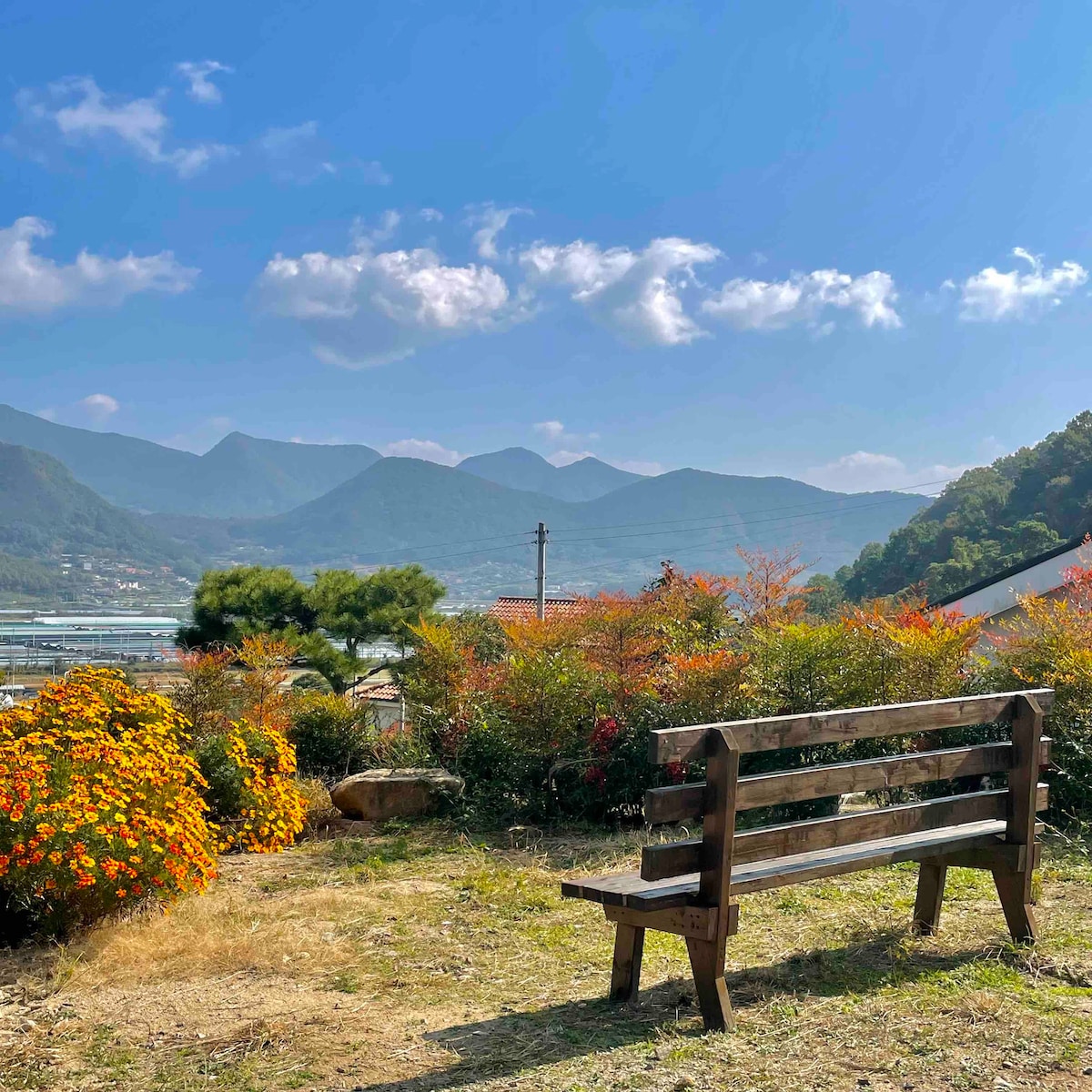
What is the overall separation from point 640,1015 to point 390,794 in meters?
5.09

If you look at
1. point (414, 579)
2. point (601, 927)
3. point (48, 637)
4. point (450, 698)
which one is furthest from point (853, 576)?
point (601, 927)

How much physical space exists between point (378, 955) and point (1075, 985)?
122 inches

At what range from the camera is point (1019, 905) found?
4.73 metres

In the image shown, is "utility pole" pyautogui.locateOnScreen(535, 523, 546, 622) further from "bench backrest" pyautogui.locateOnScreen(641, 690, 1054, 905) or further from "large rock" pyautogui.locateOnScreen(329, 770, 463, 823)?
"bench backrest" pyautogui.locateOnScreen(641, 690, 1054, 905)

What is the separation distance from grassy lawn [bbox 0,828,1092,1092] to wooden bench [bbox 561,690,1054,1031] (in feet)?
1.01

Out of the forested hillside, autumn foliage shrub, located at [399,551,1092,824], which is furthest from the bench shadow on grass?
the forested hillside

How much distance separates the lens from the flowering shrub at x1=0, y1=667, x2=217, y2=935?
4.96 metres

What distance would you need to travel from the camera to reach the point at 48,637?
55062mm

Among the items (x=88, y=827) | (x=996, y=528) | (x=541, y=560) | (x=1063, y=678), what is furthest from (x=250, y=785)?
(x=996, y=528)

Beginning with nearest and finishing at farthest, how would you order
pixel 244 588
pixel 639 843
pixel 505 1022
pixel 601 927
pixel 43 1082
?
pixel 43 1082 → pixel 505 1022 → pixel 601 927 → pixel 639 843 → pixel 244 588

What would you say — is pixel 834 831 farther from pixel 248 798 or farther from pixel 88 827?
pixel 248 798

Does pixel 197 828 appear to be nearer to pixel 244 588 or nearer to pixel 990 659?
pixel 990 659

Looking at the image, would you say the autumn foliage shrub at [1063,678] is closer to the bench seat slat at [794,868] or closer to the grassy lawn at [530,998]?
the grassy lawn at [530,998]

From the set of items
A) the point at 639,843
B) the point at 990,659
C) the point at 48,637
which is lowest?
the point at 48,637
